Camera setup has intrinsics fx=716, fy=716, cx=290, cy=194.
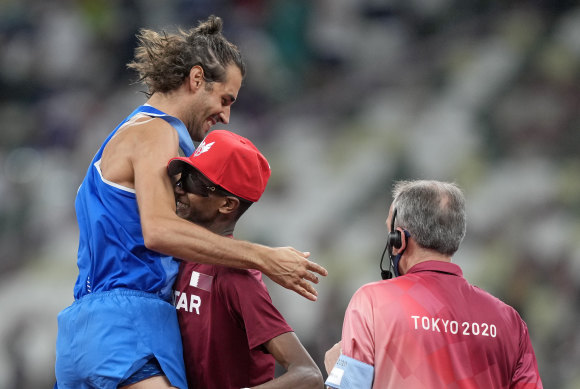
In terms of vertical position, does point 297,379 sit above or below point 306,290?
below

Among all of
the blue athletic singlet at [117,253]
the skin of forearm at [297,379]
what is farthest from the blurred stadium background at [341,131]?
the skin of forearm at [297,379]

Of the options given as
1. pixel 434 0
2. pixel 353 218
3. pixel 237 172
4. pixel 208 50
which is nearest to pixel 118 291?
pixel 237 172

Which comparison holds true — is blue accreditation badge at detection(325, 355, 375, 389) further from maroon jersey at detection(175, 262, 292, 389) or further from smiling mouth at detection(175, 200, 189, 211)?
smiling mouth at detection(175, 200, 189, 211)

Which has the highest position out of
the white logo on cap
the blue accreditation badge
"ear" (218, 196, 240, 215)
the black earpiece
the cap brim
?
the white logo on cap

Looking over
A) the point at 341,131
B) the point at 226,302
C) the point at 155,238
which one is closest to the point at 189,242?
the point at 155,238

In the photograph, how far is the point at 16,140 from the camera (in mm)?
8320

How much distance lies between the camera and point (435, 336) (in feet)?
8.43

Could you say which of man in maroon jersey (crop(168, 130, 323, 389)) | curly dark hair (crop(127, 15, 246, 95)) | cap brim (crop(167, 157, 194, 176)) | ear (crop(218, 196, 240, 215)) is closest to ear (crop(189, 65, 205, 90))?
curly dark hair (crop(127, 15, 246, 95))

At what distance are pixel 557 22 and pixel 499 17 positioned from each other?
64 centimetres

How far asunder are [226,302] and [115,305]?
1.44ft

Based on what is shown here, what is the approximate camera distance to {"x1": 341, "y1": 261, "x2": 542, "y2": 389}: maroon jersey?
254 centimetres

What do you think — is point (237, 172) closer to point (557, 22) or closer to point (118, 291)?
point (118, 291)

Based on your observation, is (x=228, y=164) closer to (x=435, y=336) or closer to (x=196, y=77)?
(x=196, y=77)

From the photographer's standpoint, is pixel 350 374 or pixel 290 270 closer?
pixel 350 374
